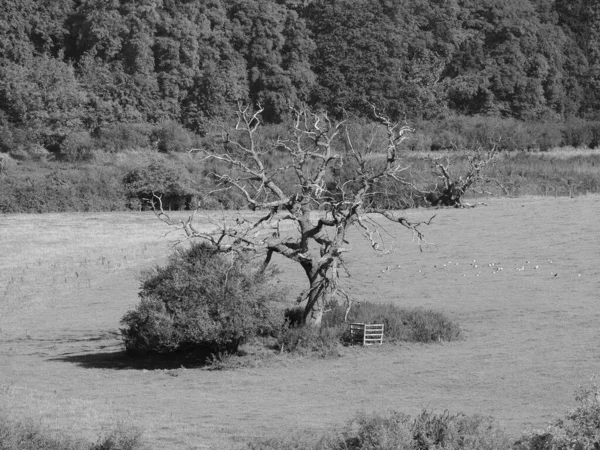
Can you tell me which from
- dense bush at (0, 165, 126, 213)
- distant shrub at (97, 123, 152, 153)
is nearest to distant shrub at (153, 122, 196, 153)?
distant shrub at (97, 123, 152, 153)

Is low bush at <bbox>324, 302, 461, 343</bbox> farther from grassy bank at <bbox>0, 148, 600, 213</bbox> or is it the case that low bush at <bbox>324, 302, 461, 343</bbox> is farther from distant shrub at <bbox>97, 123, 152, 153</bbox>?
distant shrub at <bbox>97, 123, 152, 153</bbox>

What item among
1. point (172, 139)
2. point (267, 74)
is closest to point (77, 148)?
point (172, 139)

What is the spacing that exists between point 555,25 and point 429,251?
202ft

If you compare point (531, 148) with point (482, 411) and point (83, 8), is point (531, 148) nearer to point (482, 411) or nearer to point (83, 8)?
point (83, 8)

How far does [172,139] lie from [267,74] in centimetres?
1234

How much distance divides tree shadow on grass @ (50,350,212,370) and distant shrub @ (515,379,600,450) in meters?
15.2

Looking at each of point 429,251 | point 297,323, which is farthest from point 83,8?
point 297,323

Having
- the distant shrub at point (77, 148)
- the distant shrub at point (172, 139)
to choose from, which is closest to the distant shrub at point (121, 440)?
the distant shrub at point (77, 148)

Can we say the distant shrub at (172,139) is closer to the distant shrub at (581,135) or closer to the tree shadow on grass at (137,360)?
the distant shrub at (581,135)

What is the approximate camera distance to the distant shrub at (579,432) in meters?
19.2

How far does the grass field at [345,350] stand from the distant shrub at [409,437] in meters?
2.03

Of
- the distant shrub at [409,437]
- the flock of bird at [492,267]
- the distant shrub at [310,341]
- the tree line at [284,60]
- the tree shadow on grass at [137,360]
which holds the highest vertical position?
A: the tree line at [284,60]

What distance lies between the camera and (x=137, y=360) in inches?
1382

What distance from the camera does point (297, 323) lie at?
1437 inches
